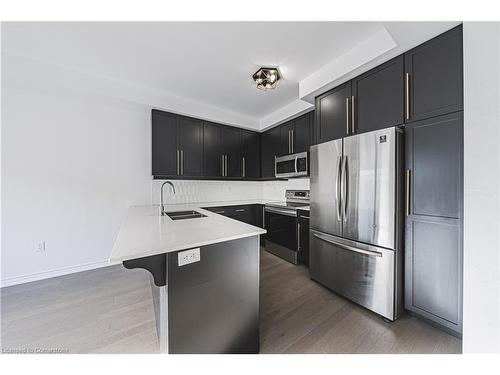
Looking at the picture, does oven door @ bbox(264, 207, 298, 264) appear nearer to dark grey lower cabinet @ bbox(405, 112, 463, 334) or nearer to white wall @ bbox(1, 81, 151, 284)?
dark grey lower cabinet @ bbox(405, 112, 463, 334)

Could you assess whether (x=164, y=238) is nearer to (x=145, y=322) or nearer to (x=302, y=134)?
(x=145, y=322)

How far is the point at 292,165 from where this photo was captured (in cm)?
327

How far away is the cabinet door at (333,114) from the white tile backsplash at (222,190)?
4.10 ft

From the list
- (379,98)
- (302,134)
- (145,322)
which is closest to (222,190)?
(302,134)

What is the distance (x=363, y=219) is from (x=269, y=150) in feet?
8.16

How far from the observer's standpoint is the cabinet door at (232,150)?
3760 mm

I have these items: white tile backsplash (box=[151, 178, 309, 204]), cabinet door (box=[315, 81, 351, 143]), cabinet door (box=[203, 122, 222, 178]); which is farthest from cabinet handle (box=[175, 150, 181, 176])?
cabinet door (box=[315, 81, 351, 143])

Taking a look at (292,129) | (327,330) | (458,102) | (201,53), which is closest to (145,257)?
(327,330)

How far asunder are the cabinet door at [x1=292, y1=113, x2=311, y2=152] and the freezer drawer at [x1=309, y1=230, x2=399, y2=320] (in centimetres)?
152

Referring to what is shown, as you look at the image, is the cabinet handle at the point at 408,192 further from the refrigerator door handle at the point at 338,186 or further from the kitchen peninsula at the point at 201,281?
the kitchen peninsula at the point at 201,281

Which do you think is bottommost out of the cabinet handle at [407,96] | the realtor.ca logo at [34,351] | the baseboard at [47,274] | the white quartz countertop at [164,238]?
the realtor.ca logo at [34,351]

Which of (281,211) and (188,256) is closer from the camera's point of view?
(188,256)

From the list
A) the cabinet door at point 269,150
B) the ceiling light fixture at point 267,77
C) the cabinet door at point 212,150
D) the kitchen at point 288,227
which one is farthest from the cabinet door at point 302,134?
the cabinet door at point 212,150

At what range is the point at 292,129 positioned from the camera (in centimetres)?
342
